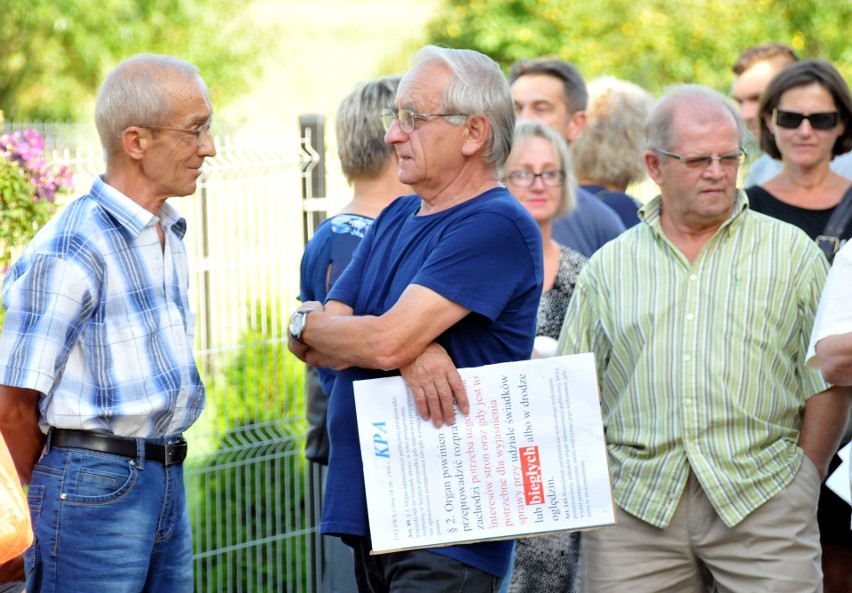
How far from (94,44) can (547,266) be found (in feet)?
60.6

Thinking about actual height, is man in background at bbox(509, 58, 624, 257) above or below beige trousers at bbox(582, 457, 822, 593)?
above

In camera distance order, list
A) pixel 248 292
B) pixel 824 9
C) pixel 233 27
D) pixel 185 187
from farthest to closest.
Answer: pixel 233 27 → pixel 824 9 → pixel 248 292 → pixel 185 187

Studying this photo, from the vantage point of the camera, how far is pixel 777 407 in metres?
4.10

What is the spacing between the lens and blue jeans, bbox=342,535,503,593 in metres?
3.32

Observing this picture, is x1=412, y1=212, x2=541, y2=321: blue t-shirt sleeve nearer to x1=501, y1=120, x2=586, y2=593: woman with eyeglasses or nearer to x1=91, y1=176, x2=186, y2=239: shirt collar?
x1=91, y1=176, x2=186, y2=239: shirt collar

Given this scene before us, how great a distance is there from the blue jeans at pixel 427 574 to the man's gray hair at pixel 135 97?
1.30 m

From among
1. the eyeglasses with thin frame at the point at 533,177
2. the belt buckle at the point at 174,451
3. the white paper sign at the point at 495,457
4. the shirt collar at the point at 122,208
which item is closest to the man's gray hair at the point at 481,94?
the white paper sign at the point at 495,457

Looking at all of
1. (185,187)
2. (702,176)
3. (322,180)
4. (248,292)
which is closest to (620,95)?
(322,180)

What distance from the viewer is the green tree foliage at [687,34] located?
65.4ft

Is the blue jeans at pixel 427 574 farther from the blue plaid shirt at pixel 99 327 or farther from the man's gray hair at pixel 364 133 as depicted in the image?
Result: the man's gray hair at pixel 364 133

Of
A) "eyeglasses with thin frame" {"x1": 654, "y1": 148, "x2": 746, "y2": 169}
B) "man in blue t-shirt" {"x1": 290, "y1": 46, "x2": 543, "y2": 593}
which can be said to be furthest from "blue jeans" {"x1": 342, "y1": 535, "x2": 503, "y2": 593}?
"eyeglasses with thin frame" {"x1": 654, "y1": 148, "x2": 746, "y2": 169}

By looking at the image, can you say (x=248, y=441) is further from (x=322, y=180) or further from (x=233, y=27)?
(x=233, y=27)

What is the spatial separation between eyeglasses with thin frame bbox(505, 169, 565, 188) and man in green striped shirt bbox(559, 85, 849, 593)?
3.85 feet

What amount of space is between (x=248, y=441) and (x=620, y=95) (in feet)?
8.70
